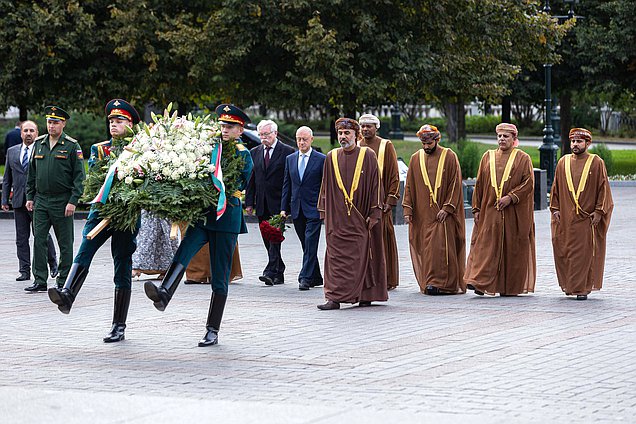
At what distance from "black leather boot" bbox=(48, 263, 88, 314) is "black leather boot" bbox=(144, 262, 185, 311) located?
633mm

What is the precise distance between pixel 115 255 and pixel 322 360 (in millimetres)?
2012

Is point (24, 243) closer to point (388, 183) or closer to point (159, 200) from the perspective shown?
point (388, 183)

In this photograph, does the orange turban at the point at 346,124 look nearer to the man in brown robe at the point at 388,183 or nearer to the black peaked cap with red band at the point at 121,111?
the man in brown robe at the point at 388,183

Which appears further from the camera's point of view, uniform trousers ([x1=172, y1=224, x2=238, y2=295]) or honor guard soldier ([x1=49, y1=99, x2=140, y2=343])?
uniform trousers ([x1=172, y1=224, x2=238, y2=295])

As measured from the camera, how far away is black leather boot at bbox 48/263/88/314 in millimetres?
9619

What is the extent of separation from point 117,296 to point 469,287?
4.56 meters

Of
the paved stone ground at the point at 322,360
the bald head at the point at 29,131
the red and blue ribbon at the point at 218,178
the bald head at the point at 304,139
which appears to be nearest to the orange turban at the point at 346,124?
the bald head at the point at 304,139

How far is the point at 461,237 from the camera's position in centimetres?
1384

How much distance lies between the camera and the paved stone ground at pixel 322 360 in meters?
7.46

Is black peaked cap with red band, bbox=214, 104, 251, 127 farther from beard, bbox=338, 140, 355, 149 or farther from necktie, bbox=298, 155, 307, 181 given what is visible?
necktie, bbox=298, 155, 307, 181

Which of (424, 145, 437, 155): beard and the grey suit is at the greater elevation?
(424, 145, 437, 155): beard

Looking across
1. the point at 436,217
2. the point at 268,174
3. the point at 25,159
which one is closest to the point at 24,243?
the point at 25,159

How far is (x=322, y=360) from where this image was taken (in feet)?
30.3

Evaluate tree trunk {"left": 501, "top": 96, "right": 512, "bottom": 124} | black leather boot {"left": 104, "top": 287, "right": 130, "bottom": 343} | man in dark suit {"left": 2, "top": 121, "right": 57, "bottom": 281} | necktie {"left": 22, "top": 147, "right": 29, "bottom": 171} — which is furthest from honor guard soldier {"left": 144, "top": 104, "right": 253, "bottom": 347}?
tree trunk {"left": 501, "top": 96, "right": 512, "bottom": 124}
